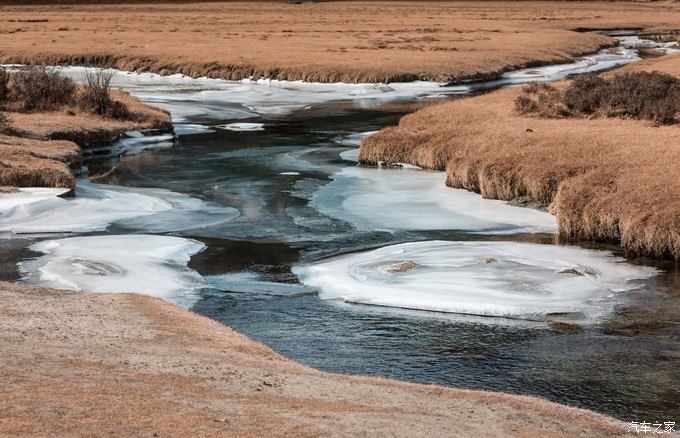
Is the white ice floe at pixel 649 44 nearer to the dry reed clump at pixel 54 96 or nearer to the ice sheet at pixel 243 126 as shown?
the ice sheet at pixel 243 126

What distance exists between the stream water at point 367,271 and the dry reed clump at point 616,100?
814 cm

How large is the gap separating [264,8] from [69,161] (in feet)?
454

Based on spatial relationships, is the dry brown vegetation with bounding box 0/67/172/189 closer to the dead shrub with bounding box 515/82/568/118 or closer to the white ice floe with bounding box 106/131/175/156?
the white ice floe with bounding box 106/131/175/156

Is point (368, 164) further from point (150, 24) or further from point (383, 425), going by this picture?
point (150, 24)

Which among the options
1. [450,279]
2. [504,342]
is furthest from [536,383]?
[450,279]

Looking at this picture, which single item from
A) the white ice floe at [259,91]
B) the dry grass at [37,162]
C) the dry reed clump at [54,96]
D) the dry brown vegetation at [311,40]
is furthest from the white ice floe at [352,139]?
the dry brown vegetation at [311,40]

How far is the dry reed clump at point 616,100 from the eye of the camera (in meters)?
36.0

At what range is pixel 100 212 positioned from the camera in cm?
2791

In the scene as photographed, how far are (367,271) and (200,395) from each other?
9906 mm

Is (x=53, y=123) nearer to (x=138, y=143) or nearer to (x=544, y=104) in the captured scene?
(x=138, y=143)

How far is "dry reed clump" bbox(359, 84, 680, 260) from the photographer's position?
2402cm

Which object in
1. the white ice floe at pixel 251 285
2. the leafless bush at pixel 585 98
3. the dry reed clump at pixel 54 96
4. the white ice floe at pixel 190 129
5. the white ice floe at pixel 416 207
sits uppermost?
the leafless bush at pixel 585 98

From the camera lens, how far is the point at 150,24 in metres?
117

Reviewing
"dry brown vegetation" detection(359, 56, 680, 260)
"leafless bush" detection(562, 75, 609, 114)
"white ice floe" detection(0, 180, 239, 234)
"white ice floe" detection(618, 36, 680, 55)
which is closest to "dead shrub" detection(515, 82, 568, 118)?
"leafless bush" detection(562, 75, 609, 114)
